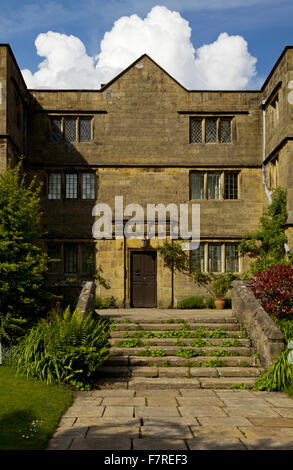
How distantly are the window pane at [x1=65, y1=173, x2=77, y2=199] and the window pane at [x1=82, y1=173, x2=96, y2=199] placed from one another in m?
0.37

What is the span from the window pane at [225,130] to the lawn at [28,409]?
41.8ft

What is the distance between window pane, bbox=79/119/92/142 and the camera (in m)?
17.7

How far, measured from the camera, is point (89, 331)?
Answer: 29.2ft

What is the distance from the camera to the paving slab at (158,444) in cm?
533

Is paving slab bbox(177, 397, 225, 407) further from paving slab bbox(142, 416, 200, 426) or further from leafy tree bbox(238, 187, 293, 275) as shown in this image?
leafy tree bbox(238, 187, 293, 275)

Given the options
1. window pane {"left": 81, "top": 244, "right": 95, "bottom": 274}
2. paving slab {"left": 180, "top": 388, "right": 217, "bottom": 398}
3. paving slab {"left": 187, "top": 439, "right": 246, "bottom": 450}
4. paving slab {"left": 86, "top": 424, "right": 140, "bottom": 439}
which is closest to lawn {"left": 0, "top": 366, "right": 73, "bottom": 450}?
paving slab {"left": 86, "top": 424, "right": 140, "bottom": 439}

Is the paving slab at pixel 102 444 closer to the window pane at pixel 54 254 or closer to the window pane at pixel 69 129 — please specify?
the window pane at pixel 54 254

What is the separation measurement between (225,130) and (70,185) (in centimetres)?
677

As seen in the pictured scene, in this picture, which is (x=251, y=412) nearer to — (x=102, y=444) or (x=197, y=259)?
(x=102, y=444)

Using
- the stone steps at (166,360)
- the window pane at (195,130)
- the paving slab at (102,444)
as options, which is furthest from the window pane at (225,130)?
the paving slab at (102,444)

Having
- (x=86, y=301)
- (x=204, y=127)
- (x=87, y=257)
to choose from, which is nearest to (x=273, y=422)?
(x=86, y=301)

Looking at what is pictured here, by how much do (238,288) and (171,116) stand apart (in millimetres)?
8516

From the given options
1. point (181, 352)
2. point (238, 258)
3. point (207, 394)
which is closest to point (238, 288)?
point (181, 352)

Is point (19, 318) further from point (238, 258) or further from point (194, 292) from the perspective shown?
point (238, 258)
